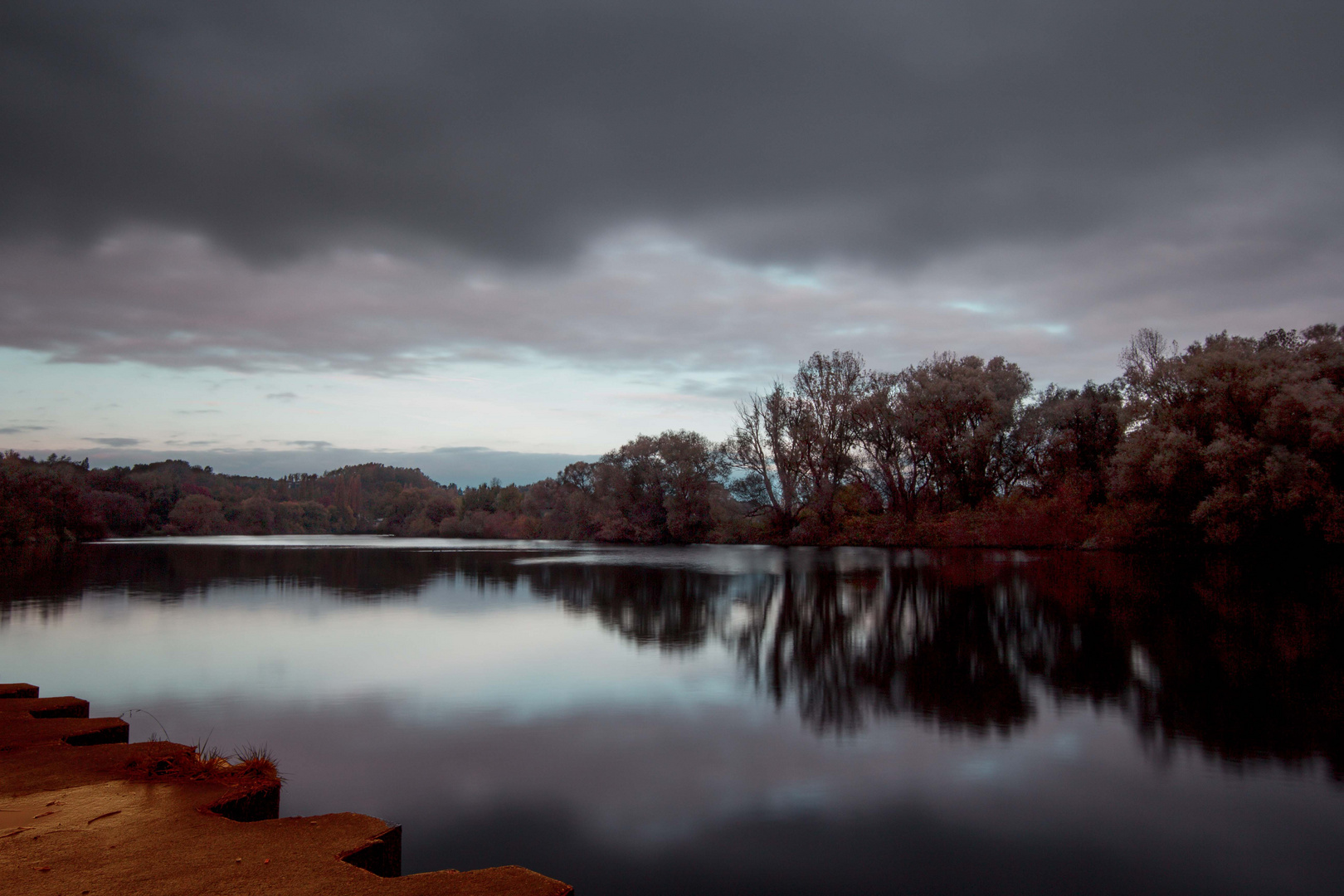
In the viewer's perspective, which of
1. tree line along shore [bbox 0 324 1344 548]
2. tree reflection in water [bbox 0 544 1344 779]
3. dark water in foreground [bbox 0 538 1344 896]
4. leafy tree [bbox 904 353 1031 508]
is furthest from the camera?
leafy tree [bbox 904 353 1031 508]

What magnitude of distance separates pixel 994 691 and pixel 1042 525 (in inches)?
1195

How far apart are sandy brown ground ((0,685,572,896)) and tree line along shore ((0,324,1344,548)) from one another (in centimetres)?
2881

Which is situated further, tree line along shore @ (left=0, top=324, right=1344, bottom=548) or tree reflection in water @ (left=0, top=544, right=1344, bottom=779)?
tree line along shore @ (left=0, top=324, right=1344, bottom=548)

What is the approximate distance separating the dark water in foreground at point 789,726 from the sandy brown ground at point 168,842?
2.86 ft

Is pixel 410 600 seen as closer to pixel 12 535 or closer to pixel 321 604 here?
pixel 321 604

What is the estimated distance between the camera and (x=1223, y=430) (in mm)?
25469

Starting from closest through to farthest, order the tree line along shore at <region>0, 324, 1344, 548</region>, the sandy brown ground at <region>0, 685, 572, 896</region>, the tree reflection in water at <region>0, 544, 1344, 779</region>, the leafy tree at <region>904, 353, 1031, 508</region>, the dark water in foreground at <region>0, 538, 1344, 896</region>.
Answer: the sandy brown ground at <region>0, 685, 572, 896</region>, the dark water in foreground at <region>0, 538, 1344, 896</region>, the tree reflection in water at <region>0, 544, 1344, 779</region>, the tree line along shore at <region>0, 324, 1344, 548</region>, the leafy tree at <region>904, 353, 1031, 508</region>

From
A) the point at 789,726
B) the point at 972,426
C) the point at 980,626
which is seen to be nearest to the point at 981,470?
the point at 972,426

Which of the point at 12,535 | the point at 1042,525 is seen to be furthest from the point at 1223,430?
Answer: the point at 12,535

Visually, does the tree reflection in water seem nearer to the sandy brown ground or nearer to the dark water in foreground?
the dark water in foreground

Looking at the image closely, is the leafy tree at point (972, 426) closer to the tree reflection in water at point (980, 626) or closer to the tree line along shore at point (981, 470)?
the tree line along shore at point (981, 470)

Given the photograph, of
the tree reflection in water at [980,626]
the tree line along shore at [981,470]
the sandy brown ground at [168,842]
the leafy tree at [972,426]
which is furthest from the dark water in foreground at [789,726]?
the leafy tree at [972,426]

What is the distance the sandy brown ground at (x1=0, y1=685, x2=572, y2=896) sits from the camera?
9.50 ft

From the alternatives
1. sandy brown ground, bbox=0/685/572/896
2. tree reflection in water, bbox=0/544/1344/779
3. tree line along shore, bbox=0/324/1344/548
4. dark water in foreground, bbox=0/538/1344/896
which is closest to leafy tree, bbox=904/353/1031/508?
tree line along shore, bbox=0/324/1344/548
